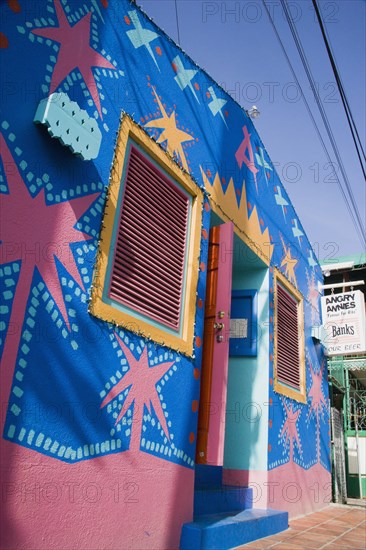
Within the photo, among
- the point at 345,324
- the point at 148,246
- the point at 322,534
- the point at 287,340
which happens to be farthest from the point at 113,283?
the point at 345,324

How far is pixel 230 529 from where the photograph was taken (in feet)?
11.2

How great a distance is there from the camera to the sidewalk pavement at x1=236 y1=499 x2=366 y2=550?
12.1ft

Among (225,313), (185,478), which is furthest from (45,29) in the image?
(185,478)

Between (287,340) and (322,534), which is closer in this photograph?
(322,534)

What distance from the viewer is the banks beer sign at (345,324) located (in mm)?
7648

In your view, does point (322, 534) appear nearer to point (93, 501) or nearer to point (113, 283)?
point (93, 501)

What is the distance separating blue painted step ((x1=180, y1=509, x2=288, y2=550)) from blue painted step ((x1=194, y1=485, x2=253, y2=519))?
99mm

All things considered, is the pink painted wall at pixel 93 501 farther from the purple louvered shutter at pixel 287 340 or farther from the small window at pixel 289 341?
the purple louvered shutter at pixel 287 340

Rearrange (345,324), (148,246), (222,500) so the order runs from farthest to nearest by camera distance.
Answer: (345,324)
(222,500)
(148,246)

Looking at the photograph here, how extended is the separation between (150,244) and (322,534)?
11.1ft

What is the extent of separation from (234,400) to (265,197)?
2623 millimetres

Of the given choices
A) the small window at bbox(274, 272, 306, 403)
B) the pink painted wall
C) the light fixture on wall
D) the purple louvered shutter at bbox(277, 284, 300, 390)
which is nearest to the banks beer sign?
the small window at bbox(274, 272, 306, 403)

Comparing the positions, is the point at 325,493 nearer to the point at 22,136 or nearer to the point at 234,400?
the point at 234,400

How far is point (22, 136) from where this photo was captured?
7.75 feet
